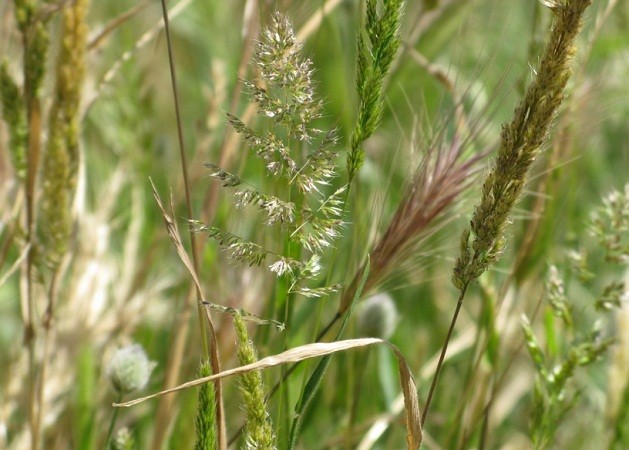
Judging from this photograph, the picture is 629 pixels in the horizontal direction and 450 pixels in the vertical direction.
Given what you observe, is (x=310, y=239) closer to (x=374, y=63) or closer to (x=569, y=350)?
(x=374, y=63)

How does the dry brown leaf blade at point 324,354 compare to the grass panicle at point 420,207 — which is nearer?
the dry brown leaf blade at point 324,354

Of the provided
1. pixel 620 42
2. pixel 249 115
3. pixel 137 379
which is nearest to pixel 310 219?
pixel 137 379

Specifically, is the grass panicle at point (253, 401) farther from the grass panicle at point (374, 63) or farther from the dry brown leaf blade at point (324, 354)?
the grass panicle at point (374, 63)

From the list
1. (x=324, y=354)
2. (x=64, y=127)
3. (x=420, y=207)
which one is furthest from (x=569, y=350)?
(x=64, y=127)

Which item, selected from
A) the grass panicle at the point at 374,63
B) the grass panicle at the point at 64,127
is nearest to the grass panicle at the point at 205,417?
the grass panicle at the point at 374,63

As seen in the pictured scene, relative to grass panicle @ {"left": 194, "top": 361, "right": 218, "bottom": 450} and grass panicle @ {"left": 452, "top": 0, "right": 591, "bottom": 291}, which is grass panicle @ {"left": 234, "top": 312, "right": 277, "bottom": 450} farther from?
grass panicle @ {"left": 452, "top": 0, "right": 591, "bottom": 291}
